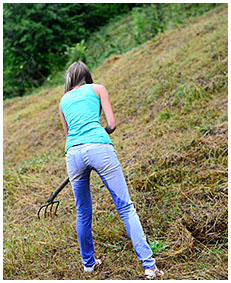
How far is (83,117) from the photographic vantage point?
2.14 metres

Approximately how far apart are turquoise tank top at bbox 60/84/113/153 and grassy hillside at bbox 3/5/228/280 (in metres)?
1.08

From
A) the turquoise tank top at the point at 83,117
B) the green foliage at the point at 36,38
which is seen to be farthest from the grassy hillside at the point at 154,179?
the green foliage at the point at 36,38

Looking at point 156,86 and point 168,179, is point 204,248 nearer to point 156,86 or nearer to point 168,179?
point 168,179

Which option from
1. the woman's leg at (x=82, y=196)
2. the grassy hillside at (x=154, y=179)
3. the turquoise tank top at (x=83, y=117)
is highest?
the turquoise tank top at (x=83, y=117)

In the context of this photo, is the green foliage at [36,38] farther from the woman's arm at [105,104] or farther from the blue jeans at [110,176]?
the blue jeans at [110,176]

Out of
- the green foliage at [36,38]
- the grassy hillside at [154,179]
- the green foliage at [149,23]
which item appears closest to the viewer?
the grassy hillside at [154,179]

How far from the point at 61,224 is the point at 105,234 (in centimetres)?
A: 56

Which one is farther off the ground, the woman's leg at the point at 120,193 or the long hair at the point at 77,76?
the long hair at the point at 77,76

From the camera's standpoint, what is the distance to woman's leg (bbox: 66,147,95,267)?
2098mm

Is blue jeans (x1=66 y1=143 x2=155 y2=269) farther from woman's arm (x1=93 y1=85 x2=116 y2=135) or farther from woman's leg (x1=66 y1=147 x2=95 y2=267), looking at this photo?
woman's arm (x1=93 y1=85 x2=116 y2=135)

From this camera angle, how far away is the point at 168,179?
333 cm

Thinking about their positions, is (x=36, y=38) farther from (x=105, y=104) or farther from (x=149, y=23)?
(x=105, y=104)

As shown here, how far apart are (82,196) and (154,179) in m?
1.40

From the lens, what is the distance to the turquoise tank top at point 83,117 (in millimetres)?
2102
